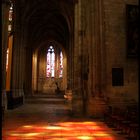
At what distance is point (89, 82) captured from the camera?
14.4m

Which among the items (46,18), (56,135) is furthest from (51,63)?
(56,135)

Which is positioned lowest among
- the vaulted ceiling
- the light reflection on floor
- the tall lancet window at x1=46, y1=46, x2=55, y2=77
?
the light reflection on floor

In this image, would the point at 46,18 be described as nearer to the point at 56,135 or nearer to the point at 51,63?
the point at 51,63

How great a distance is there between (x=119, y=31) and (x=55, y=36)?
2796 centimetres

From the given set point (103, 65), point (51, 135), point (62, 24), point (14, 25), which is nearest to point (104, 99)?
point (103, 65)

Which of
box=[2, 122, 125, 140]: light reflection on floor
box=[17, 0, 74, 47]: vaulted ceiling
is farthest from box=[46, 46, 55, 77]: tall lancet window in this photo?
box=[2, 122, 125, 140]: light reflection on floor

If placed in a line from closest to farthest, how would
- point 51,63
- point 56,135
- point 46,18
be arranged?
point 56,135 → point 46,18 → point 51,63

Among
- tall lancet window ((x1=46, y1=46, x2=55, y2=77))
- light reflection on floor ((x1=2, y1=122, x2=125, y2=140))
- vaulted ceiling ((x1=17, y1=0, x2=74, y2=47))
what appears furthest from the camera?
tall lancet window ((x1=46, y1=46, x2=55, y2=77))

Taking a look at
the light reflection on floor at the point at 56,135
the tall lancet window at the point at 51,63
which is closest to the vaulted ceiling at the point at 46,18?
the tall lancet window at the point at 51,63

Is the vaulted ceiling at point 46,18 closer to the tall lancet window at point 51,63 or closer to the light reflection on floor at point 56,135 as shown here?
the tall lancet window at point 51,63

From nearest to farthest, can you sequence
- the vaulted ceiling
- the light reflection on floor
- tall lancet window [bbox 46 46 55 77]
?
the light reflection on floor < the vaulted ceiling < tall lancet window [bbox 46 46 55 77]

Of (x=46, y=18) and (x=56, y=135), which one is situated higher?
(x=46, y=18)

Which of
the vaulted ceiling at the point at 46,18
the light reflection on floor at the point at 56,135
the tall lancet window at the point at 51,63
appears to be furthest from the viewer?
the tall lancet window at the point at 51,63

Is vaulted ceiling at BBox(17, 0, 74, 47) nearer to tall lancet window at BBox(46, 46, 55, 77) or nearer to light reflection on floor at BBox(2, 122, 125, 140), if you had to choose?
Answer: tall lancet window at BBox(46, 46, 55, 77)
